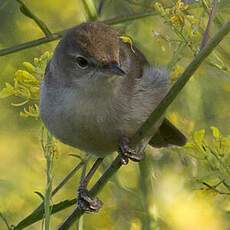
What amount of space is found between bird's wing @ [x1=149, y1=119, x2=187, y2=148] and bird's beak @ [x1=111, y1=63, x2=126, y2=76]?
29.4 inches

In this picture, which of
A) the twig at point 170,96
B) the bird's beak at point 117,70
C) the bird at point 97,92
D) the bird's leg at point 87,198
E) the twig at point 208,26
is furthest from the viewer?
the bird's leg at point 87,198

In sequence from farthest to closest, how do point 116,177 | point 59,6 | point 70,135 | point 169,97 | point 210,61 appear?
point 59,6 → point 116,177 → point 70,135 → point 210,61 → point 169,97

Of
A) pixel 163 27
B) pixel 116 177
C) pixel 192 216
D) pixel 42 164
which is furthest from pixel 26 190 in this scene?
pixel 163 27

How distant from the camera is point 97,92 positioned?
3.21 m

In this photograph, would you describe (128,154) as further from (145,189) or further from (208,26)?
(208,26)

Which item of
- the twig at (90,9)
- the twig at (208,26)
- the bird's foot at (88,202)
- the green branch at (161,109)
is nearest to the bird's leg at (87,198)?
the bird's foot at (88,202)

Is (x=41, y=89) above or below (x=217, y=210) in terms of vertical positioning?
above

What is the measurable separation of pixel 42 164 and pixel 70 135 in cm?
75

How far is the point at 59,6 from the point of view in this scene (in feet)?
14.9

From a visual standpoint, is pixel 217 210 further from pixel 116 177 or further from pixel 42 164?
pixel 42 164

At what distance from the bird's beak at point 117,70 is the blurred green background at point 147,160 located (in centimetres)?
23

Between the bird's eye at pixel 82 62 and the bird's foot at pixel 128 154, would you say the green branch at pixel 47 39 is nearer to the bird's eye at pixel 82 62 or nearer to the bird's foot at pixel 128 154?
the bird's eye at pixel 82 62

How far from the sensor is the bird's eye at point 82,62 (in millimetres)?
3198

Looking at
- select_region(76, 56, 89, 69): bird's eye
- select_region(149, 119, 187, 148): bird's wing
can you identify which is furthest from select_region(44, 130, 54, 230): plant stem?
select_region(149, 119, 187, 148): bird's wing
